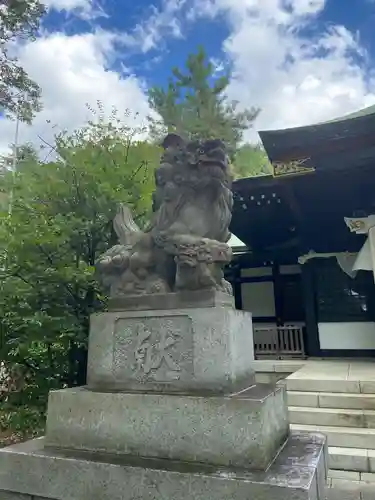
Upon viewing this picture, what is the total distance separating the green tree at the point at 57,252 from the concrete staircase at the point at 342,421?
2.71 metres

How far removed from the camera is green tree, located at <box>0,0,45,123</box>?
7.19 metres

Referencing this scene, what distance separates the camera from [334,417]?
13.0ft

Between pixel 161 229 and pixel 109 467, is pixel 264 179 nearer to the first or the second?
pixel 161 229

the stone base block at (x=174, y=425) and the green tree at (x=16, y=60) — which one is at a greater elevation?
the green tree at (x=16, y=60)

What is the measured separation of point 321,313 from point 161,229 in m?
6.44

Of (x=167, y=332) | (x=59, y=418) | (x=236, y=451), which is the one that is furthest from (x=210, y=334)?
(x=59, y=418)

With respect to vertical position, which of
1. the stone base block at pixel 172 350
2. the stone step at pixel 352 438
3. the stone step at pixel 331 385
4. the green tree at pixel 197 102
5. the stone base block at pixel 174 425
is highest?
the green tree at pixel 197 102

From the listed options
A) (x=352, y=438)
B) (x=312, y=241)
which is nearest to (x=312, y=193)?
(x=312, y=241)

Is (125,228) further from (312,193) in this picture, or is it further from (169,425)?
(312,193)

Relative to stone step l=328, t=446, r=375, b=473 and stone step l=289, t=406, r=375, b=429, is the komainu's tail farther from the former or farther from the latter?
stone step l=289, t=406, r=375, b=429

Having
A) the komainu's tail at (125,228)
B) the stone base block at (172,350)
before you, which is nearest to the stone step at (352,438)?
the stone base block at (172,350)

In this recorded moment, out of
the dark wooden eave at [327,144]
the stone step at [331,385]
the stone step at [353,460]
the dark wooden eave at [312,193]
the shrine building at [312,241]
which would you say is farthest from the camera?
the shrine building at [312,241]

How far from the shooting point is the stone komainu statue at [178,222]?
231 cm

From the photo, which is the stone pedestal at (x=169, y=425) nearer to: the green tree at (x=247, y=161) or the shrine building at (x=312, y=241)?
the shrine building at (x=312, y=241)
